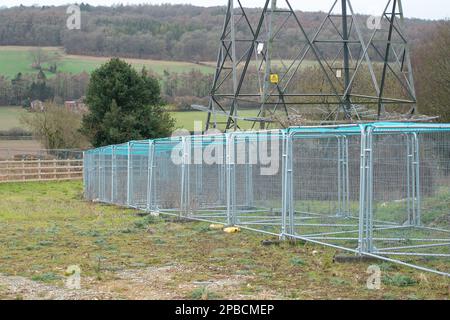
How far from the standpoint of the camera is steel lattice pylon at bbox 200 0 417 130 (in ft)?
69.3

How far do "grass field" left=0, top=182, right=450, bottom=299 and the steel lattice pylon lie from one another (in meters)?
5.38

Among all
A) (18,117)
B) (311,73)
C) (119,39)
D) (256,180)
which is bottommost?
(256,180)

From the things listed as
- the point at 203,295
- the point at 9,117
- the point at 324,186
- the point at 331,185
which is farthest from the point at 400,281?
the point at 9,117

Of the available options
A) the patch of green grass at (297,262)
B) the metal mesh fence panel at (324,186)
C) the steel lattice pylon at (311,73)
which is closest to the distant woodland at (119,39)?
the steel lattice pylon at (311,73)

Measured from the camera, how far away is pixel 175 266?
1145cm

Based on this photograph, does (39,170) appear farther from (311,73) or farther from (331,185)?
(331,185)

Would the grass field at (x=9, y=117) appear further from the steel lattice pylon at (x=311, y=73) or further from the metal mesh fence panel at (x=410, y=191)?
the metal mesh fence panel at (x=410, y=191)

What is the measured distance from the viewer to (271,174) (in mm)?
15664

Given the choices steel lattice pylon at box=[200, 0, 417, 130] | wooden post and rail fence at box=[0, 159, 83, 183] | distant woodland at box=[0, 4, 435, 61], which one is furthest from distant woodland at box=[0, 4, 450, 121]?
wooden post and rail fence at box=[0, 159, 83, 183]

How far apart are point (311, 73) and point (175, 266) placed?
3305 centimetres

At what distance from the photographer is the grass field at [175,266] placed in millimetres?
9195

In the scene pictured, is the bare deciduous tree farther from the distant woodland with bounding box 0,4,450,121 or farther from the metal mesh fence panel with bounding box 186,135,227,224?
the metal mesh fence panel with bounding box 186,135,227,224

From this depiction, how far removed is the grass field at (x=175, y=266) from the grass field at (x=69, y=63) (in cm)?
5616

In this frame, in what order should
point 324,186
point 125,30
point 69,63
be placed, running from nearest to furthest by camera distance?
point 324,186
point 69,63
point 125,30
